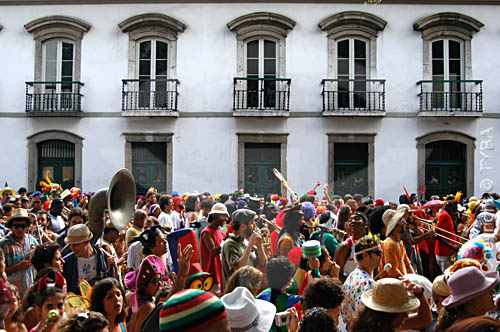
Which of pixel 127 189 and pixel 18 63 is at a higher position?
pixel 18 63

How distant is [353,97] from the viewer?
1819cm

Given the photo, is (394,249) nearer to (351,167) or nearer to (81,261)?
(81,261)

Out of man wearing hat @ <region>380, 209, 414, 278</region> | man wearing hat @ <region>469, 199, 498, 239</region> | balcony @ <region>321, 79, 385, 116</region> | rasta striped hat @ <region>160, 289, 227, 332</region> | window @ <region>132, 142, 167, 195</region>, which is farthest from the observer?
window @ <region>132, 142, 167, 195</region>

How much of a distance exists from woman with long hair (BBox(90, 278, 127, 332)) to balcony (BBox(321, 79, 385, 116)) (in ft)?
47.7

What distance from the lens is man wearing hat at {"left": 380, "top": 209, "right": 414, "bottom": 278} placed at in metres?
5.55

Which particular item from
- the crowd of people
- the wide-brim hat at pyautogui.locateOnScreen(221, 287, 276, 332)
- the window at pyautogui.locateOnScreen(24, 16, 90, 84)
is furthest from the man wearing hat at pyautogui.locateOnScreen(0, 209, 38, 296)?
the window at pyautogui.locateOnScreen(24, 16, 90, 84)

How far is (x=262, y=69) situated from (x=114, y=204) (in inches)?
523

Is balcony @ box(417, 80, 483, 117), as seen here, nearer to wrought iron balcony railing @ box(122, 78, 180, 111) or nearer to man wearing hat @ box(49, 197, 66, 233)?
wrought iron balcony railing @ box(122, 78, 180, 111)

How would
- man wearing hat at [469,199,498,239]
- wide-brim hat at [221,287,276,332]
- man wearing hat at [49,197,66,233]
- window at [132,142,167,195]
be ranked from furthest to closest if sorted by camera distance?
window at [132,142,167,195]
man wearing hat at [49,197,66,233]
man wearing hat at [469,199,498,239]
wide-brim hat at [221,287,276,332]

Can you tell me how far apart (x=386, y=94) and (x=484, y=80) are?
3.46m

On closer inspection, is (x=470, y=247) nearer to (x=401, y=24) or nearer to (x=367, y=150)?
(x=367, y=150)

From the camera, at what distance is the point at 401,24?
1830cm

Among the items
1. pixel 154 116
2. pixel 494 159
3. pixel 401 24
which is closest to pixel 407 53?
pixel 401 24

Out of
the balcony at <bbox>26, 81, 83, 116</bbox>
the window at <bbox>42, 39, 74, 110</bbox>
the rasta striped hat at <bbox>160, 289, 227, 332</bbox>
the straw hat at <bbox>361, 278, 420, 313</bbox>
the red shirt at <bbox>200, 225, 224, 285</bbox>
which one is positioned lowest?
the red shirt at <bbox>200, 225, 224, 285</bbox>
